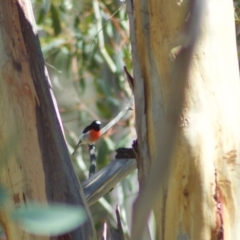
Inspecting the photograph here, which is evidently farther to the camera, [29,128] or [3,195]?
[29,128]

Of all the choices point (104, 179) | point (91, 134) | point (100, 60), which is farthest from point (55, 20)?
point (104, 179)

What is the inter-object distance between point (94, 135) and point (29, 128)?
0.48 m

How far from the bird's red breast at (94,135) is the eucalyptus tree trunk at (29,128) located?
0.44m

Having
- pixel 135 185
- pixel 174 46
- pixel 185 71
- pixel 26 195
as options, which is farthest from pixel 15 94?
pixel 135 185

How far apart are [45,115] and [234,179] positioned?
1.15 ft

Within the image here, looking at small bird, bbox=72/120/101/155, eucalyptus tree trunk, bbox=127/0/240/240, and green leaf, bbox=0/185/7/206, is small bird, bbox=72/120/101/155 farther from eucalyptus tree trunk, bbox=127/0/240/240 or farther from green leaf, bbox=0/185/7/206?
green leaf, bbox=0/185/7/206

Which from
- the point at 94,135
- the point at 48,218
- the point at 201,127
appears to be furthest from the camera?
the point at 94,135

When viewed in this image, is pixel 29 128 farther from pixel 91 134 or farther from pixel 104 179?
pixel 91 134

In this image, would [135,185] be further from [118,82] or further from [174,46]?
[174,46]

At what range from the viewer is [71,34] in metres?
2.96

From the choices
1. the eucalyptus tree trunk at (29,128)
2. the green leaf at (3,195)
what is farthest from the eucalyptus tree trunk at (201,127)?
the green leaf at (3,195)

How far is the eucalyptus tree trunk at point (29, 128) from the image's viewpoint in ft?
3.37

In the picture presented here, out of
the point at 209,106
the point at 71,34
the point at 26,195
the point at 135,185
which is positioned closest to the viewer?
the point at 209,106

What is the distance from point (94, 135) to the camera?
4.98 ft
